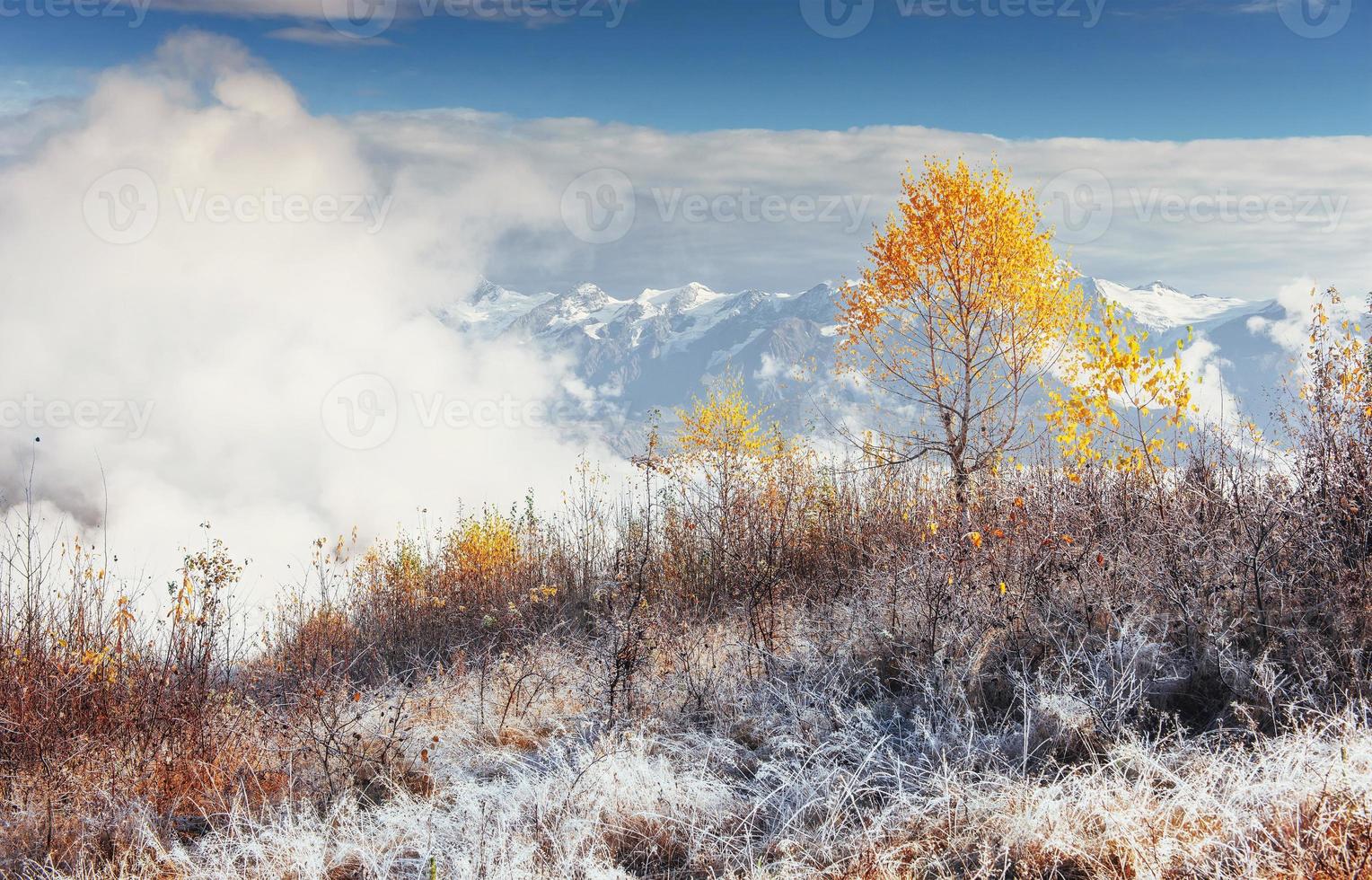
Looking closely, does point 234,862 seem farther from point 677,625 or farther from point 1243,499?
point 1243,499

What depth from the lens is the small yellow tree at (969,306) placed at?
12.7m

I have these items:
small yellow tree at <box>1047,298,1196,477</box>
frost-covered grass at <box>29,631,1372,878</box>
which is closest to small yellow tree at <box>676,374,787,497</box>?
small yellow tree at <box>1047,298,1196,477</box>

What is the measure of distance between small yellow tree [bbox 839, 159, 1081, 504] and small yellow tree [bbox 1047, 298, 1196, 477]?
2.17 metres

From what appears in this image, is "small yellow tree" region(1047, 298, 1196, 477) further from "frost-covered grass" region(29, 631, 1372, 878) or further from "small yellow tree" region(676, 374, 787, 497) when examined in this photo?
"frost-covered grass" region(29, 631, 1372, 878)

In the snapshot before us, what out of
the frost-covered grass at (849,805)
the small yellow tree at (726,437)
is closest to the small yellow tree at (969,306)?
the small yellow tree at (726,437)

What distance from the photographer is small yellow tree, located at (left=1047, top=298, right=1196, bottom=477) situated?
8.91 metres

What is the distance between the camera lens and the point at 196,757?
5957 millimetres

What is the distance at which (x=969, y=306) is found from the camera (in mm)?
12969

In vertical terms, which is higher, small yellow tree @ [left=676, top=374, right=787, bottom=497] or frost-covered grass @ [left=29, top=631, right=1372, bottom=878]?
small yellow tree @ [left=676, top=374, right=787, bottom=497]

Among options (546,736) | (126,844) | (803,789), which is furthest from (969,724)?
(126,844)

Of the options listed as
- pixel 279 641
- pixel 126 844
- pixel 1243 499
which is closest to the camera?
pixel 126 844

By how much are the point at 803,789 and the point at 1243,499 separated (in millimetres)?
4848

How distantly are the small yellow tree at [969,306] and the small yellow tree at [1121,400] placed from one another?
217 centimetres

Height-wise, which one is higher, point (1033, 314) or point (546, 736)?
point (1033, 314)
